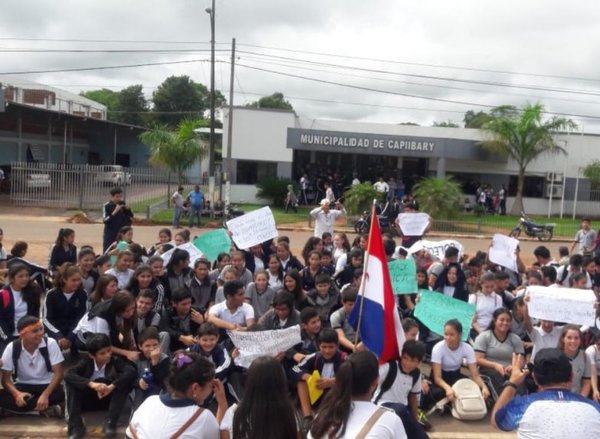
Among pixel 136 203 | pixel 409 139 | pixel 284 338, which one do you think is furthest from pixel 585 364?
pixel 409 139

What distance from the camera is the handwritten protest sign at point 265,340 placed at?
5559 mm

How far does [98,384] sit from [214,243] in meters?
4.42

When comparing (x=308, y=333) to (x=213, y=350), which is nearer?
(x=213, y=350)

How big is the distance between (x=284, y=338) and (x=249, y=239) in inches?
152

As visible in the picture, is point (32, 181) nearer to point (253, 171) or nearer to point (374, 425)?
point (253, 171)

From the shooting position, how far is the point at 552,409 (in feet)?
10.5

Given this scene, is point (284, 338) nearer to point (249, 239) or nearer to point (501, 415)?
point (501, 415)

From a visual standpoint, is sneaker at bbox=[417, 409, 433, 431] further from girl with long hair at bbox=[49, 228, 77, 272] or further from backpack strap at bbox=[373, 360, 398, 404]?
girl with long hair at bbox=[49, 228, 77, 272]

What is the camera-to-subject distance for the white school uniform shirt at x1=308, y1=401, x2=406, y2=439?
3.06 m

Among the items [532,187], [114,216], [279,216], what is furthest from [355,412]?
[532,187]

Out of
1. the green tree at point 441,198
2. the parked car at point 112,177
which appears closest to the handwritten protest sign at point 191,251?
the green tree at point 441,198

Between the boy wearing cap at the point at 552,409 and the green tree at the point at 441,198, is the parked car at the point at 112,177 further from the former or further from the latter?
the boy wearing cap at the point at 552,409

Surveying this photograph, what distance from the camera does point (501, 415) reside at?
12.1 feet

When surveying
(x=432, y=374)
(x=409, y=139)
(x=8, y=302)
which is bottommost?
(x=432, y=374)
